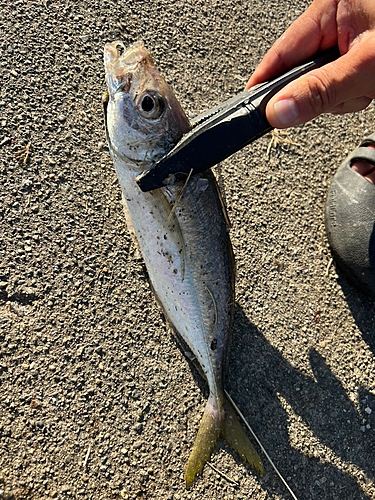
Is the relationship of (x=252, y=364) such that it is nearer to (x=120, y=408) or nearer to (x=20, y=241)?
(x=120, y=408)

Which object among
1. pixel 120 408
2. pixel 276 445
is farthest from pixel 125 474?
pixel 276 445

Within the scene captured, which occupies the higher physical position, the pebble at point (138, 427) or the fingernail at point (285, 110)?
the fingernail at point (285, 110)

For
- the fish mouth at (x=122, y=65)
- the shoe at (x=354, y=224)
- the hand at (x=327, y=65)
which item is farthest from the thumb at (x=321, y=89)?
the shoe at (x=354, y=224)

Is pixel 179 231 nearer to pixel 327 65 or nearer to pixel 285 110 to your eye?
pixel 285 110

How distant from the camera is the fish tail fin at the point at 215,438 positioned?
6.97 ft

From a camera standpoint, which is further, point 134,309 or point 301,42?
point 134,309

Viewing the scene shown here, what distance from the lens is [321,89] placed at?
1695 mm

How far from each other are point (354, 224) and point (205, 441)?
1829 millimetres

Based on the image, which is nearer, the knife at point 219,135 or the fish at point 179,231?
the knife at point 219,135

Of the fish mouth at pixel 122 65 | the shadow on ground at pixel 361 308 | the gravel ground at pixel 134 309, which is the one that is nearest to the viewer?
the fish mouth at pixel 122 65

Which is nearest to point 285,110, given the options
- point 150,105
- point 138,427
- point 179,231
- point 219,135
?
point 219,135

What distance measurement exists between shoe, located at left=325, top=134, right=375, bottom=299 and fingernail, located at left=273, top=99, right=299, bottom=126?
120 cm

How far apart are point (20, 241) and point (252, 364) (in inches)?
69.3

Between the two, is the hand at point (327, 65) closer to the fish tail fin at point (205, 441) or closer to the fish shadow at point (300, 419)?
the fish shadow at point (300, 419)
